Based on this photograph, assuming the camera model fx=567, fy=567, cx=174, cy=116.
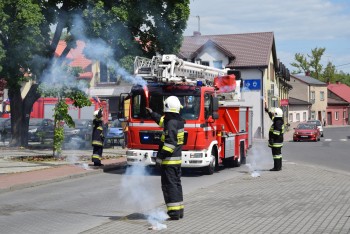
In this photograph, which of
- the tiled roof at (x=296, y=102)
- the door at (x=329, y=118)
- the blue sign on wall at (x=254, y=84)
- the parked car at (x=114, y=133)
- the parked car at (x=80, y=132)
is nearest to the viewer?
the parked car at (x=114, y=133)

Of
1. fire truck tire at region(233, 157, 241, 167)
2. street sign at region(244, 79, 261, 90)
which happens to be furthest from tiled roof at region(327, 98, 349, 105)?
fire truck tire at region(233, 157, 241, 167)

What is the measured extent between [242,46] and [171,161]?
4574 cm

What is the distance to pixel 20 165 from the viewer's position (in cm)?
1920

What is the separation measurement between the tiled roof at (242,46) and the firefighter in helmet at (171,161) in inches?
1509

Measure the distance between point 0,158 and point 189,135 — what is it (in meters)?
9.34

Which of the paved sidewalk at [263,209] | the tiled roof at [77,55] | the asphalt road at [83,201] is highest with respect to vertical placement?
the tiled roof at [77,55]

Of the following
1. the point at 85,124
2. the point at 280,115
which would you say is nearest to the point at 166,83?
the point at 280,115

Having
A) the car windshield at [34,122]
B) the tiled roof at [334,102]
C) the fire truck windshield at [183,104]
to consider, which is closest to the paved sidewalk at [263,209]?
the fire truck windshield at [183,104]

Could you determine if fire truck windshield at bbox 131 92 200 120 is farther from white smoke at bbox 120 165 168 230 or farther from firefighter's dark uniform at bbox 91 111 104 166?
firefighter's dark uniform at bbox 91 111 104 166

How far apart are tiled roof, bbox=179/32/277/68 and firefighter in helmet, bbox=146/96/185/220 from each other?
38.3 meters

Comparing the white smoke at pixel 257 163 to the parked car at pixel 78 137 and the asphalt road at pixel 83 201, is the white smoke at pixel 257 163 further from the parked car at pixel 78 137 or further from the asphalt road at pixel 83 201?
the parked car at pixel 78 137

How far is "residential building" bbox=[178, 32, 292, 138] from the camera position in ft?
164

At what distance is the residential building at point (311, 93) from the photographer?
287 feet

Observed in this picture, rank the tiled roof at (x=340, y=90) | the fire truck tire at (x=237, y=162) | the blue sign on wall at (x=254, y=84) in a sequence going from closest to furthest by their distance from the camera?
the fire truck tire at (x=237, y=162) → the blue sign on wall at (x=254, y=84) → the tiled roof at (x=340, y=90)
